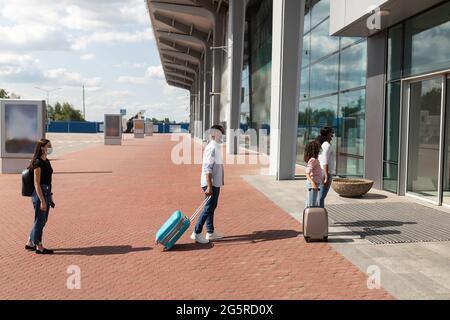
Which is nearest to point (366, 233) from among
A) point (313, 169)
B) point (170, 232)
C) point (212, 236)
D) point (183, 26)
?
point (313, 169)

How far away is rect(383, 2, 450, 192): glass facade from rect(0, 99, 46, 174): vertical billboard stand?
1228 cm

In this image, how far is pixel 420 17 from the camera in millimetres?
10961

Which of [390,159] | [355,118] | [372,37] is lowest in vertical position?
[390,159]

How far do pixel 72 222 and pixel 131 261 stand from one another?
10.1 ft

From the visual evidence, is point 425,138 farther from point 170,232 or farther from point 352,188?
point 170,232

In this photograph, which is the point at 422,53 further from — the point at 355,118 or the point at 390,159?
the point at 355,118

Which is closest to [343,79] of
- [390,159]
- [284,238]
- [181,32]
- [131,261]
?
[390,159]

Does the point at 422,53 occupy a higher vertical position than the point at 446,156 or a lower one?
higher

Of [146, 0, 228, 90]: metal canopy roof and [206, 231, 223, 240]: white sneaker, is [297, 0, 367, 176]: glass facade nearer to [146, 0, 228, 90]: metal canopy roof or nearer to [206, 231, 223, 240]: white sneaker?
[206, 231, 223, 240]: white sneaker

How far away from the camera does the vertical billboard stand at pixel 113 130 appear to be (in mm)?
40500

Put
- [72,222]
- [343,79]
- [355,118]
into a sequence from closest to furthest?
[72,222], [355,118], [343,79]

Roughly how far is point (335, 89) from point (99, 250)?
1207cm

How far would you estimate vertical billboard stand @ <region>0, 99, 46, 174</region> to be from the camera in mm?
17234

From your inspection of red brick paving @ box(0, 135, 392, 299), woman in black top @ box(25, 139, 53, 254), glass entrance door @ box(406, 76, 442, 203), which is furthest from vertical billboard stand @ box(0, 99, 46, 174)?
glass entrance door @ box(406, 76, 442, 203)
